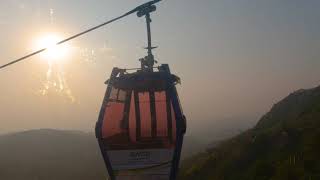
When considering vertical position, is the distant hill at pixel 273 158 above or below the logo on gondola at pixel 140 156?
below

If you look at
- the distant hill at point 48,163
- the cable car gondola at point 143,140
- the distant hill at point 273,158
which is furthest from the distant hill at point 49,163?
the cable car gondola at point 143,140

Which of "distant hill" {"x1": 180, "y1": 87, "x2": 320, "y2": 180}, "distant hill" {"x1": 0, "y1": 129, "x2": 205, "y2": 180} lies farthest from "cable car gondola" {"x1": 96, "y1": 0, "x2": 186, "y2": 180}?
"distant hill" {"x1": 0, "y1": 129, "x2": 205, "y2": 180}

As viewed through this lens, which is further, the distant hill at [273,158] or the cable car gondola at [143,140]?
the distant hill at [273,158]

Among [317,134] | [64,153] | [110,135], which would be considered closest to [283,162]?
[317,134]

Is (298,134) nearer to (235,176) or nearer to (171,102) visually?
(235,176)

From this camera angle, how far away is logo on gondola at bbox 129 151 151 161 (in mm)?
15336

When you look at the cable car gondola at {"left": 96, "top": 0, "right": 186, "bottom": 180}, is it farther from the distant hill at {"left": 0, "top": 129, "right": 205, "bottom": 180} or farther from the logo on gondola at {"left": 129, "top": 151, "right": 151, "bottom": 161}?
the distant hill at {"left": 0, "top": 129, "right": 205, "bottom": 180}

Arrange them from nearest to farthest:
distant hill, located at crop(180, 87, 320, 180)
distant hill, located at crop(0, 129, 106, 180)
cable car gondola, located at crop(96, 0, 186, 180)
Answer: cable car gondola, located at crop(96, 0, 186, 180), distant hill, located at crop(180, 87, 320, 180), distant hill, located at crop(0, 129, 106, 180)

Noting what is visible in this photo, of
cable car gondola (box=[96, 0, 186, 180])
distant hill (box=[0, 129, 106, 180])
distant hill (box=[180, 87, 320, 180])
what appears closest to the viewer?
cable car gondola (box=[96, 0, 186, 180])

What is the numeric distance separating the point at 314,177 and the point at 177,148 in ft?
47.5

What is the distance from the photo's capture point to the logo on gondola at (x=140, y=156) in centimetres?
1534

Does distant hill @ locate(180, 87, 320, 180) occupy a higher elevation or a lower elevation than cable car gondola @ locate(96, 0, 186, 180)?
lower

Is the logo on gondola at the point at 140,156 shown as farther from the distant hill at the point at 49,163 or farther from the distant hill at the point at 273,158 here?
the distant hill at the point at 49,163

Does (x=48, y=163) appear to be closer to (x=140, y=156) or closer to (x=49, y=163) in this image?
(x=49, y=163)
